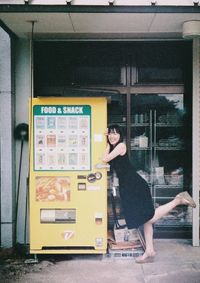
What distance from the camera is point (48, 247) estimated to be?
6980mm

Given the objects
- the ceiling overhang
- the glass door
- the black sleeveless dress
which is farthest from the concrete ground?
the ceiling overhang

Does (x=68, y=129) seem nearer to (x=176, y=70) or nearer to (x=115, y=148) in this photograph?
(x=115, y=148)

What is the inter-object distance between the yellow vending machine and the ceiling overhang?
1.16 m

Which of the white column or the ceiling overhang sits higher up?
the ceiling overhang

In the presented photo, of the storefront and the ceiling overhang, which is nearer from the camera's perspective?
the ceiling overhang

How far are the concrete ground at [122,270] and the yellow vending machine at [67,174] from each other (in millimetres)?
247

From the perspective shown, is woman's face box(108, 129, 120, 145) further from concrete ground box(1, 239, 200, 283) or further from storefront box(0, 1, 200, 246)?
concrete ground box(1, 239, 200, 283)

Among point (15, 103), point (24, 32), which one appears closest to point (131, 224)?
point (15, 103)

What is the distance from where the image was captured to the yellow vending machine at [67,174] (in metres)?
6.78

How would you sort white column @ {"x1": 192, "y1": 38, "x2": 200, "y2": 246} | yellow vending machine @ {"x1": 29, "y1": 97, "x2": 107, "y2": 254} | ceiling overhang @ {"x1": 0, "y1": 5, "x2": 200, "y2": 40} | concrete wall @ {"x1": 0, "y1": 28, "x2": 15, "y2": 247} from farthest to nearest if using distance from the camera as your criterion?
white column @ {"x1": 192, "y1": 38, "x2": 200, "y2": 246}
concrete wall @ {"x1": 0, "y1": 28, "x2": 15, "y2": 247}
yellow vending machine @ {"x1": 29, "y1": 97, "x2": 107, "y2": 254}
ceiling overhang @ {"x1": 0, "y1": 5, "x2": 200, "y2": 40}

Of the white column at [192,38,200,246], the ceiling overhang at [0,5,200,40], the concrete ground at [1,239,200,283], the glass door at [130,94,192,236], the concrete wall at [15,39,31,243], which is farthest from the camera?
the glass door at [130,94,192,236]

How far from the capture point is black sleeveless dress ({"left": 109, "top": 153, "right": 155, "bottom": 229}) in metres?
6.88

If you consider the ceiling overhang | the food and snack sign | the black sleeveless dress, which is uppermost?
the ceiling overhang

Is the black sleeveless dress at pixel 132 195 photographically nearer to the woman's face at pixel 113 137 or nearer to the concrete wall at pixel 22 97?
the woman's face at pixel 113 137
